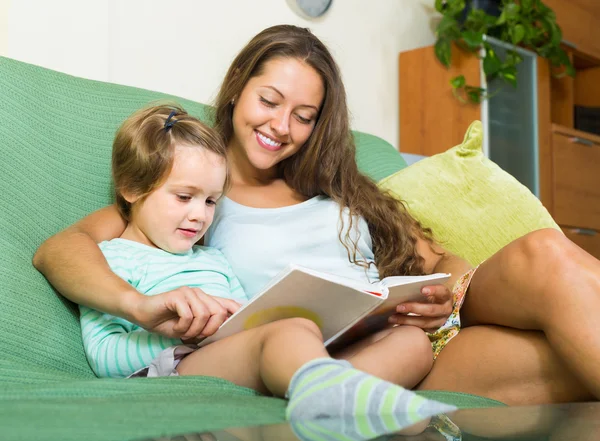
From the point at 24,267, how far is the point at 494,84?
2.37 metres

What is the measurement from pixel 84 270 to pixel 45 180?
25cm

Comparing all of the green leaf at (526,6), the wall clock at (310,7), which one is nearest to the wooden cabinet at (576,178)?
the green leaf at (526,6)

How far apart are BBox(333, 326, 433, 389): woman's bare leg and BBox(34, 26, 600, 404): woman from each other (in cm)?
4

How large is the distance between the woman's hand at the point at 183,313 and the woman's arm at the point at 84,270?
3cm

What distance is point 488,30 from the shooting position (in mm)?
3090

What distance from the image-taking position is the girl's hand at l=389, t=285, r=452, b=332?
1.13 m

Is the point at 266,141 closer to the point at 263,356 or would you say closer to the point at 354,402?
the point at 263,356

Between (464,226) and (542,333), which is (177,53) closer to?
(464,226)

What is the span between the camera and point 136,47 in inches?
87.4

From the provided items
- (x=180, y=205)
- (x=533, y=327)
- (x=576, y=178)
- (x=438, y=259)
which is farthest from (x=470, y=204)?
(x=576, y=178)

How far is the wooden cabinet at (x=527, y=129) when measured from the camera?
3045mm

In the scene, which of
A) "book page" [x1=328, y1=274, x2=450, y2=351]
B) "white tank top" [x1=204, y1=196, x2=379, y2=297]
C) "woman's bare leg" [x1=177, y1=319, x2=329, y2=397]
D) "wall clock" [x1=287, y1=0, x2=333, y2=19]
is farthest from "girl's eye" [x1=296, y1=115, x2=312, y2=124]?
"wall clock" [x1=287, y1=0, x2=333, y2=19]

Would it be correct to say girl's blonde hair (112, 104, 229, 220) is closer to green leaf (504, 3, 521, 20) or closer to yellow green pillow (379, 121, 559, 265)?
yellow green pillow (379, 121, 559, 265)

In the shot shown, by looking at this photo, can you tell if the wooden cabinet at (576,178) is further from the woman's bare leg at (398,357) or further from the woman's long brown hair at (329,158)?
the woman's bare leg at (398,357)
